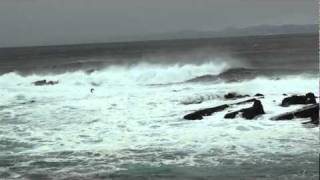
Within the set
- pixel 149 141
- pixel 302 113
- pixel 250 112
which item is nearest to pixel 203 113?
pixel 250 112

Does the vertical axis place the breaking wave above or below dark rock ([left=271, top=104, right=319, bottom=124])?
above

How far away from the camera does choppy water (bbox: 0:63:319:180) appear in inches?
538

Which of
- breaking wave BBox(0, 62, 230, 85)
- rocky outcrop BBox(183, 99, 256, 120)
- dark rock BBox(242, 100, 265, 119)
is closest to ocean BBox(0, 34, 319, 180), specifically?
dark rock BBox(242, 100, 265, 119)

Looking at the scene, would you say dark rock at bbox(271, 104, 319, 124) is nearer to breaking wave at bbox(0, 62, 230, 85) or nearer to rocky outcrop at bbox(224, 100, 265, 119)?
rocky outcrop at bbox(224, 100, 265, 119)

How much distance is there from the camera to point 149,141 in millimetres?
17406

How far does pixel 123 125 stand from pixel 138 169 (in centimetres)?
676

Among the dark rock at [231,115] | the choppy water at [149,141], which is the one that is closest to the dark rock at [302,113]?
the choppy water at [149,141]

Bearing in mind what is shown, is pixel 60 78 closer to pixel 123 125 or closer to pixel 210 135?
pixel 123 125

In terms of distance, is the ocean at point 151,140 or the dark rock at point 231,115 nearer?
the ocean at point 151,140

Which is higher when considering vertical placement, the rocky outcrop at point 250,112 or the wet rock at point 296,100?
the wet rock at point 296,100

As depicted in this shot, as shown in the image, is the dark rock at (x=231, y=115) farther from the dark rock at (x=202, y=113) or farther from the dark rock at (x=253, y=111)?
the dark rock at (x=202, y=113)

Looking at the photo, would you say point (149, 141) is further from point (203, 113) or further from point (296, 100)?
point (296, 100)

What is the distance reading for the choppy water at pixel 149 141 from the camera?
13672mm

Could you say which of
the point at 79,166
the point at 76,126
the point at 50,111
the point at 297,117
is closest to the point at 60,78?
the point at 50,111
